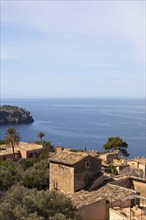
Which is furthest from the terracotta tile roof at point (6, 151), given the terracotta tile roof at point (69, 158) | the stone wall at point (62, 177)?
the terracotta tile roof at point (69, 158)

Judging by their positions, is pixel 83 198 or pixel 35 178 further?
pixel 35 178

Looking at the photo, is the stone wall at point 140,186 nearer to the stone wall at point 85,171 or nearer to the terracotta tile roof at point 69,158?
the stone wall at point 85,171

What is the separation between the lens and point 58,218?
1434 cm

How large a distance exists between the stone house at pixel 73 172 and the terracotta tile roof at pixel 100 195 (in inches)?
46.9

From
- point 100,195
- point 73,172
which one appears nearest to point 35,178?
point 73,172

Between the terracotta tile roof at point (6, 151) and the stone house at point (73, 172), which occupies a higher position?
the stone house at point (73, 172)

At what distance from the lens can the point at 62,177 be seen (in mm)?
24906

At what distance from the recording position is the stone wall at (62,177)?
952 inches

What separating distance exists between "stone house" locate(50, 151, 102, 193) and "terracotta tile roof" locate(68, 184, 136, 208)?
119 cm

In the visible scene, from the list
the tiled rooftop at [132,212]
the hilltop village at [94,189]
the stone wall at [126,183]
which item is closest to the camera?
the tiled rooftop at [132,212]

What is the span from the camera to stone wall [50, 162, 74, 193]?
24188mm

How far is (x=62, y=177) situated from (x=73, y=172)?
1307mm

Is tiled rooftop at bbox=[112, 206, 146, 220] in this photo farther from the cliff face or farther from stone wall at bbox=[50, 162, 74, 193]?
the cliff face

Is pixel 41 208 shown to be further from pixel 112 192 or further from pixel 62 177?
pixel 62 177
